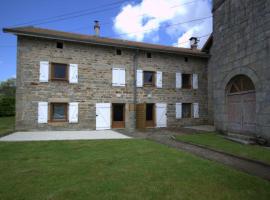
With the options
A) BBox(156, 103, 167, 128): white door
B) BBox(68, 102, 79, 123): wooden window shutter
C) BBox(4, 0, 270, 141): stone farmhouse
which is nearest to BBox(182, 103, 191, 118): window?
BBox(4, 0, 270, 141): stone farmhouse

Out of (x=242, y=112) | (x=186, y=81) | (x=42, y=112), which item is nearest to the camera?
(x=242, y=112)

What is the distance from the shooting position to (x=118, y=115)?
1348cm

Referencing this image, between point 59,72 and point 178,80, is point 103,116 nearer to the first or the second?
point 59,72

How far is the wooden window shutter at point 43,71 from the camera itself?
456 inches

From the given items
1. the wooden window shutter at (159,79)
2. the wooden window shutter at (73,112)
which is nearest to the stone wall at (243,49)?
the wooden window shutter at (159,79)

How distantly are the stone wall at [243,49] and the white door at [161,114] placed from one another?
416cm

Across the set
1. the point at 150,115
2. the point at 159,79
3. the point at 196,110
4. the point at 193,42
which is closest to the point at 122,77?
the point at 159,79

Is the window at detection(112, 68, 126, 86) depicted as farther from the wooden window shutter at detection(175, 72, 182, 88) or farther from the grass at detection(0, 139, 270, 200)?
the grass at detection(0, 139, 270, 200)

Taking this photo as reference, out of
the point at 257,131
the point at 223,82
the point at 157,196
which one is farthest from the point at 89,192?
the point at 223,82

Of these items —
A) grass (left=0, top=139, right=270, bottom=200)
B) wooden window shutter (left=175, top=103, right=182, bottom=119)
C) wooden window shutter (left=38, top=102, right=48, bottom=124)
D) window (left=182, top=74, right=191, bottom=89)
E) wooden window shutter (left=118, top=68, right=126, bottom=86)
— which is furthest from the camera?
window (left=182, top=74, right=191, bottom=89)

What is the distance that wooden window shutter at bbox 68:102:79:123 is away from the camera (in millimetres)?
12008

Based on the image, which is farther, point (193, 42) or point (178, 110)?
point (193, 42)

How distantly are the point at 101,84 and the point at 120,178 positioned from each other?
30.6 ft

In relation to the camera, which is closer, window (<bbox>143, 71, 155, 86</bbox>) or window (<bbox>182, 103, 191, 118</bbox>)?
window (<bbox>143, 71, 155, 86</bbox>)
